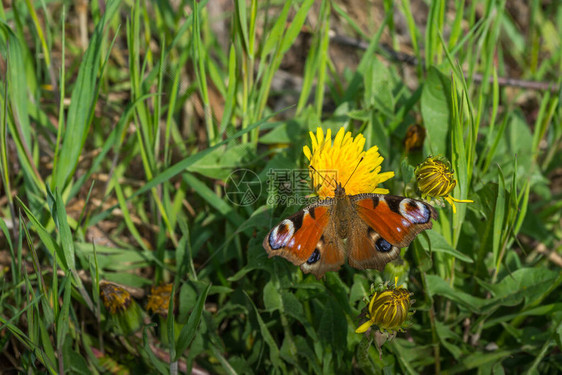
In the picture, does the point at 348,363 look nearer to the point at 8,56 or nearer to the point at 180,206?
the point at 180,206

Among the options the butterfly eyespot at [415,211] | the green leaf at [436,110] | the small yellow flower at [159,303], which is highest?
the green leaf at [436,110]

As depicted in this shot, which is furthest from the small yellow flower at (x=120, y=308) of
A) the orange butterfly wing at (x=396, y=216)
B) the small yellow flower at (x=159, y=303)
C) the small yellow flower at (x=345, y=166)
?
the orange butterfly wing at (x=396, y=216)

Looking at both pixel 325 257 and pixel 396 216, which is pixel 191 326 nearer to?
pixel 325 257

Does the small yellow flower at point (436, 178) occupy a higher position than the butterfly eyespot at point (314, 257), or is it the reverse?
the small yellow flower at point (436, 178)

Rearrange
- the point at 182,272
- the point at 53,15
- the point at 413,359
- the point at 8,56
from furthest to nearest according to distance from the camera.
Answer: the point at 53,15 < the point at 182,272 < the point at 413,359 < the point at 8,56

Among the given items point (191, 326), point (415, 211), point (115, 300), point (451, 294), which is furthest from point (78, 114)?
point (451, 294)

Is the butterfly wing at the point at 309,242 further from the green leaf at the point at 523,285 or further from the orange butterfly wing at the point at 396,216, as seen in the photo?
the green leaf at the point at 523,285

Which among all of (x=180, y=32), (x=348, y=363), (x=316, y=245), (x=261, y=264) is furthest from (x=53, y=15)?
(x=348, y=363)
